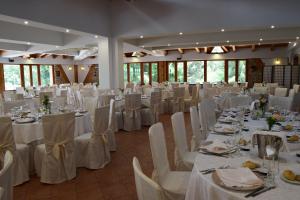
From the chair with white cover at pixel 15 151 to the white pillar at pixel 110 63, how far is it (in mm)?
6635

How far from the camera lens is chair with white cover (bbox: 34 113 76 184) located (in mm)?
3734

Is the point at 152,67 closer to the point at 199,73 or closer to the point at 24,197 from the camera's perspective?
the point at 199,73

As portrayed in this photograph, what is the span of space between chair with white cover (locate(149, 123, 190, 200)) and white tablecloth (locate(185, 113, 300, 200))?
39 cm

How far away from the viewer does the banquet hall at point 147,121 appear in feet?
6.34

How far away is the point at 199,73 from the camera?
18453 mm

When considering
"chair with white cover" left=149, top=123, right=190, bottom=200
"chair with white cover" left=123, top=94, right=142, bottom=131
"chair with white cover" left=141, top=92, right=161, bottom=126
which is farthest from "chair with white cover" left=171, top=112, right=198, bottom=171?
"chair with white cover" left=141, top=92, right=161, bottom=126

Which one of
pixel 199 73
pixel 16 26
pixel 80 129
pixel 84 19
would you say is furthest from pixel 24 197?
pixel 199 73

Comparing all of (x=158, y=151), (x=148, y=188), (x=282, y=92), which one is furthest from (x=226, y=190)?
(x=282, y=92)

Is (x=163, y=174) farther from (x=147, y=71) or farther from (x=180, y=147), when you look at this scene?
(x=147, y=71)

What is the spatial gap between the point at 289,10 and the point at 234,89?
3.59m

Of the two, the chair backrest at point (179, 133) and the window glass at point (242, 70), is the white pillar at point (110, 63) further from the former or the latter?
the window glass at point (242, 70)

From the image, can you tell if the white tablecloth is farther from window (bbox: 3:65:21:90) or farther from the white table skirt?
window (bbox: 3:65:21:90)

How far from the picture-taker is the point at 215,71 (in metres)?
18.2

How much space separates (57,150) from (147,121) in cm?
410
